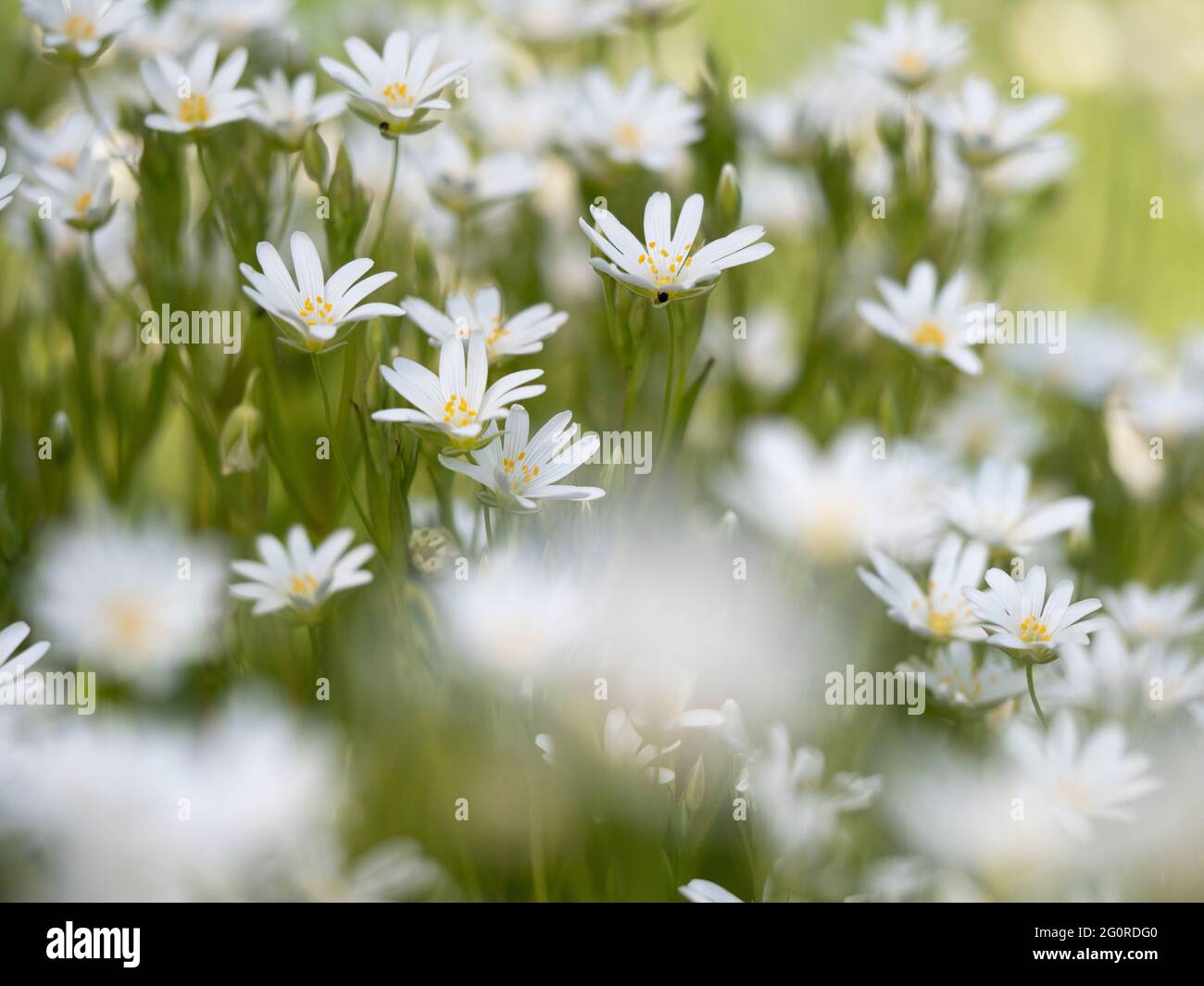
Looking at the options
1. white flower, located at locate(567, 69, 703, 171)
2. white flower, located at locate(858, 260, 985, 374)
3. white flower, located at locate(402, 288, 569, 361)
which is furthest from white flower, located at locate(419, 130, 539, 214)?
white flower, located at locate(858, 260, 985, 374)

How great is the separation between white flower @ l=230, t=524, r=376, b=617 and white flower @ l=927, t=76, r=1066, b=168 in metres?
0.49

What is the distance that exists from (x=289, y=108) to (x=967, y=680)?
0.54 metres

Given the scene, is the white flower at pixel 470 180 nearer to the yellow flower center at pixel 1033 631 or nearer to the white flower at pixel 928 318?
the white flower at pixel 928 318

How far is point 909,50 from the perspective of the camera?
85 cm

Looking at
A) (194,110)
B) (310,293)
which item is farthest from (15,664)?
(194,110)

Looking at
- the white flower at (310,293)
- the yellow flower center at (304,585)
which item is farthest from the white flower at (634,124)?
the yellow flower center at (304,585)

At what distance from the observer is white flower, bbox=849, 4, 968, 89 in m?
0.83

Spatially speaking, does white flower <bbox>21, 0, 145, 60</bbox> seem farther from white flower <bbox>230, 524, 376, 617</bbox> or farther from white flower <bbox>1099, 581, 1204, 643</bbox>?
white flower <bbox>1099, 581, 1204, 643</bbox>

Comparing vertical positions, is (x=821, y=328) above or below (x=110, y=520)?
above

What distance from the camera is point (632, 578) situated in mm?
718

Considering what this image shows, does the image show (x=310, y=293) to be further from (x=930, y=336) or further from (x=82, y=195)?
(x=930, y=336)
